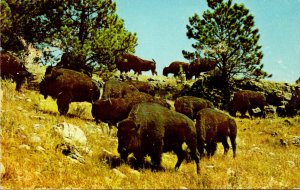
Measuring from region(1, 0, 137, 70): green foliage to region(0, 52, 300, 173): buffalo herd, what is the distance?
8.88 feet

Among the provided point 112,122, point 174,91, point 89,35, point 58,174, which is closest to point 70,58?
point 89,35

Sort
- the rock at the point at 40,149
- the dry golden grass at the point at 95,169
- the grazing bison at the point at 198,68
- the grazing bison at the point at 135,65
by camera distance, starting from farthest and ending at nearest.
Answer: the grazing bison at the point at 135,65, the grazing bison at the point at 198,68, the rock at the point at 40,149, the dry golden grass at the point at 95,169

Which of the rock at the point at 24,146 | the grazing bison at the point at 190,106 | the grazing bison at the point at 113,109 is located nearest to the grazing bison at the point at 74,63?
the grazing bison at the point at 190,106

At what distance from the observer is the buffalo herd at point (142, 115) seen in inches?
339

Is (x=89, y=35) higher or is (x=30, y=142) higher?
(x=89, y=35)

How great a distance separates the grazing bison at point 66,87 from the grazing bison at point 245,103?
1330cm

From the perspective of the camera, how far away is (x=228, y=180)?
798 centimetres

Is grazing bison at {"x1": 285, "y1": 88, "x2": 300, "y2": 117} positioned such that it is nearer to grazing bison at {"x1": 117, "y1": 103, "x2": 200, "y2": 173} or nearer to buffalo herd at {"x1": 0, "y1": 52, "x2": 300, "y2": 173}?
buffalo herd at {"x1": 0, "y1": 52, "x2": 300, "y2": 173}

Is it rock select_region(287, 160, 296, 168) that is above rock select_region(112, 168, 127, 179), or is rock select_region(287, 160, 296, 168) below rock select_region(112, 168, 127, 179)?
above

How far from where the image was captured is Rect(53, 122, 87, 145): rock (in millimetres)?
9164

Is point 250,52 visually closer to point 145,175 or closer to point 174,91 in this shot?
point 174,91

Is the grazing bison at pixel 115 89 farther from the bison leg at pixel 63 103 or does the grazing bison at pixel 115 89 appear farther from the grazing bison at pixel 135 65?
the grazing bison at pixel 135 65

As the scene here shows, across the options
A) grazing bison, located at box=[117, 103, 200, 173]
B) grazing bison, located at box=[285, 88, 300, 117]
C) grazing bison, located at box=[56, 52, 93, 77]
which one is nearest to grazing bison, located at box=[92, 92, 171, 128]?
grazing bison, located at box=[117, 103, 200, 173]

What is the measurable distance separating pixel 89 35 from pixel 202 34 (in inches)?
384
